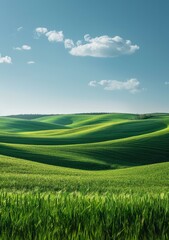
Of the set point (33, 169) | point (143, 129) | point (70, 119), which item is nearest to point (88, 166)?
point (33, 169)

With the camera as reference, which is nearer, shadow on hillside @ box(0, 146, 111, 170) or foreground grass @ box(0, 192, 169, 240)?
foreground grass @ box(0, 192, 169, 240)

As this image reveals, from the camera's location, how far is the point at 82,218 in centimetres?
516

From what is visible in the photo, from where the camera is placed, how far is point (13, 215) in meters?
5.06

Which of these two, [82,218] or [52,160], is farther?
[52,160]

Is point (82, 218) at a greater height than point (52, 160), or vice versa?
point (82, 218)

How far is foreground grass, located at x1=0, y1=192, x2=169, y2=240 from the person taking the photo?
4.81 m

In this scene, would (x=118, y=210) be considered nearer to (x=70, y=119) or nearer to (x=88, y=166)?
(x=88, y=166)

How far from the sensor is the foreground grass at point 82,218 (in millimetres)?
4809

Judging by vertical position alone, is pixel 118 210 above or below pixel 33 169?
above

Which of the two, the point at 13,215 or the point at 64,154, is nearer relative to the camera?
the point at 13,215

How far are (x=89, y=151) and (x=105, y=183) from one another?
27601 millimetres

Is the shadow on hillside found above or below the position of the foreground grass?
below

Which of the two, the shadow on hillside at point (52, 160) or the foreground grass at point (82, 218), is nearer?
the foreground grass at point (82, 218)

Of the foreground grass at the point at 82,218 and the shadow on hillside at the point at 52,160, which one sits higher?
the foreground grass at the point at 82,218
